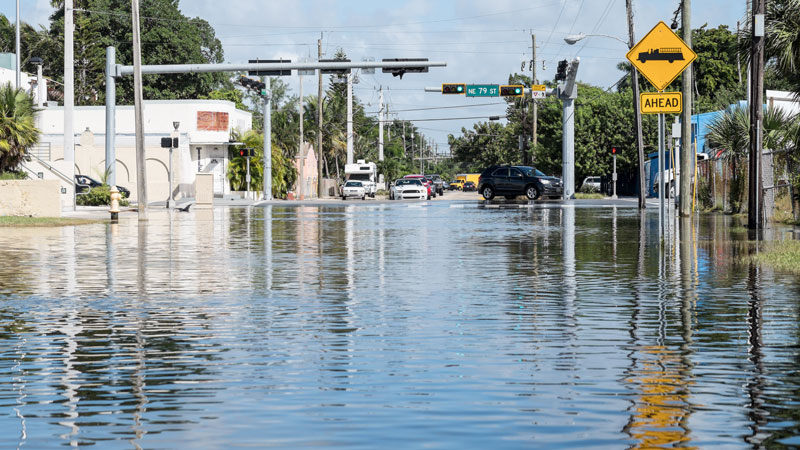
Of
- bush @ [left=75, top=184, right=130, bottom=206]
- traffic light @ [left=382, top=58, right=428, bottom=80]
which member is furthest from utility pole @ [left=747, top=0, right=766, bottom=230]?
bush @ [left=75, top=184, right=130, bottom=206]

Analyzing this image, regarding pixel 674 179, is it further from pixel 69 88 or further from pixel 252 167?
pixel 252 167

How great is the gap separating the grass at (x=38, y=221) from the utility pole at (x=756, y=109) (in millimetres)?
20185

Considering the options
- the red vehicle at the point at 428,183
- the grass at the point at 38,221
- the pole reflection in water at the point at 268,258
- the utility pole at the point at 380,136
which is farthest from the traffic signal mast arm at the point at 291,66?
the utility pole at the point at 380,136

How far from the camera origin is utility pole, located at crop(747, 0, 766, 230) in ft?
89.5

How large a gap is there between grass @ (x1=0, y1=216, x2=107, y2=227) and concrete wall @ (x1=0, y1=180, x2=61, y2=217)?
1692mm

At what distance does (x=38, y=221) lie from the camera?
35312 millimetres

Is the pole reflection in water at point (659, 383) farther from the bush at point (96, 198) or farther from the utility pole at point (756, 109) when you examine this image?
the bush at point (96, 198)

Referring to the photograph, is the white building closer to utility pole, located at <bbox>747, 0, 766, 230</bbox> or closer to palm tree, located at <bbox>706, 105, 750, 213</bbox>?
palm tree, located at <bbox>706, 105, 750, 213</bbox>

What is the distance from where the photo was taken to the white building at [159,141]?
7438 centimetres

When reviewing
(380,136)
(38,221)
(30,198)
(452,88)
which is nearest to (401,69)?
(30,198)

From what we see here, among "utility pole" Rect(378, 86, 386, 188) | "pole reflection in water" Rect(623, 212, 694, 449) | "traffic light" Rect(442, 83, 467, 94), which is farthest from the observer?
"utility pole" Rect(378, 86, 386, 188)

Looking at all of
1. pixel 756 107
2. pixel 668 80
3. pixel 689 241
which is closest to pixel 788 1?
pixel 756 107

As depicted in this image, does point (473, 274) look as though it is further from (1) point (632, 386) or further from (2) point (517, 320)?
(1) point (632, 386)

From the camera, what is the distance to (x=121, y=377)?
8578 millimetres
